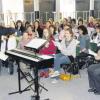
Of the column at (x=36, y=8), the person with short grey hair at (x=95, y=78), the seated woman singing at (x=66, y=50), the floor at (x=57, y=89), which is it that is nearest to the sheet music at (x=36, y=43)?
the floor at (x=57, y=89)

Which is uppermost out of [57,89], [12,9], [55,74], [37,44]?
[12,9]

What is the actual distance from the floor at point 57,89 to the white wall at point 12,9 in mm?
4359

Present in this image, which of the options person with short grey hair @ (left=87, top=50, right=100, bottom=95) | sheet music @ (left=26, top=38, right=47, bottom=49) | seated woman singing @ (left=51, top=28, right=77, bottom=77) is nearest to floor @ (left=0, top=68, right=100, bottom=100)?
person with short grey hair @ (left=87, top=50, right=100, bottom=95)

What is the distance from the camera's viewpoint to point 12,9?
10109 mm

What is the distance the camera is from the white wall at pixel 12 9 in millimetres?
9984

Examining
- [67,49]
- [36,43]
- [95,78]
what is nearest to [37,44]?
[36,43]

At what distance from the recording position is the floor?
15.6 feet

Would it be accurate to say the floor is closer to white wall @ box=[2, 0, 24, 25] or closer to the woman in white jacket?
the woman in white jacket

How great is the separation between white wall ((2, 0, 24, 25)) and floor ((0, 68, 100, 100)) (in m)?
4.36

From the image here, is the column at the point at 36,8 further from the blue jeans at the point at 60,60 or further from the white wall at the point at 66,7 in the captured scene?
the blue jeans at the point at 60,60

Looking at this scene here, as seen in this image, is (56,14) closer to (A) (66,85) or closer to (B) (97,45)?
(B) (97,45)

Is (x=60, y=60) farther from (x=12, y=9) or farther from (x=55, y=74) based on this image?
(x=12, y=9)

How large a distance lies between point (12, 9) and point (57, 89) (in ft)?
18.3

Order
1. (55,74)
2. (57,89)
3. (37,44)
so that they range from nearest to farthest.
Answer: (37,44)
(57,89)
(55,74)
